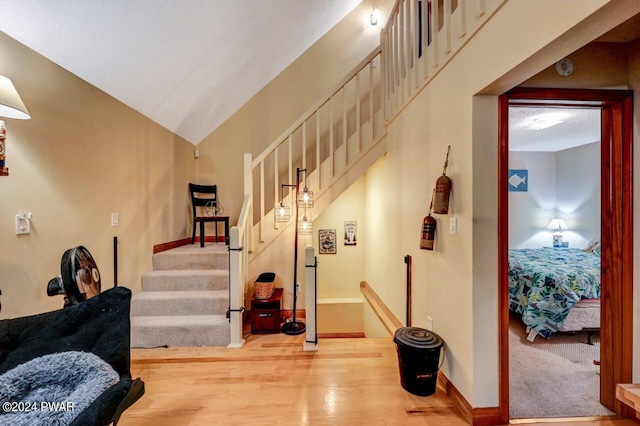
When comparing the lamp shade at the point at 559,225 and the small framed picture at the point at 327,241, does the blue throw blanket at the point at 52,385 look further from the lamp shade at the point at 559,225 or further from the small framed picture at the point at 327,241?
the lamp shade at the point at 559,225

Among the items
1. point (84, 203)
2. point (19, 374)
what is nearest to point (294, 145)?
point (84, 203)

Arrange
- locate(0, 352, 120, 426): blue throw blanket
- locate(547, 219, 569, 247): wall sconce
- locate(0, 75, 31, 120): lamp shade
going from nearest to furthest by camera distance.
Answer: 1. locate(0, 352, 120, 426): blue throw blanket
2. locate(0, 75, 31, 120): lamp shade
3. locate(547, 219, 569, 247): wall sconce

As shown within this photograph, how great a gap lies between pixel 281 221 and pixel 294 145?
66.8 inches

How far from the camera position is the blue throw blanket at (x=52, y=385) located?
1.05 m

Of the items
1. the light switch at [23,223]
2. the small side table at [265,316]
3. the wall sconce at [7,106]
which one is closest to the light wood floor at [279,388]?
the small side table at [265,316]

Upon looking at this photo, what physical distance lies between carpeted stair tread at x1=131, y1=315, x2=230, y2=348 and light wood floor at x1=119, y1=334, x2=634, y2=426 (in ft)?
0.24

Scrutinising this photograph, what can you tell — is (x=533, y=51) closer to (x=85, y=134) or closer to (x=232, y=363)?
(x=232, y=363)

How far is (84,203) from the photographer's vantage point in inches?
94.1

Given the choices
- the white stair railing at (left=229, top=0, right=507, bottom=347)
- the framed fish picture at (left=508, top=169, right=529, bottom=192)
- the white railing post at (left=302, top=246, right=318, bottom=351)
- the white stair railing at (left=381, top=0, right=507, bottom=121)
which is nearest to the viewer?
the white stair railing at (left=381, top=0, right=507, bottom=121)

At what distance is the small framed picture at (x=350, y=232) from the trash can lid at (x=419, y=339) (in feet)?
8.21

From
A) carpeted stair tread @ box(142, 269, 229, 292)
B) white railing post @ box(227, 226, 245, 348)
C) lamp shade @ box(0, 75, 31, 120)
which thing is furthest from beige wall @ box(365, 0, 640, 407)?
lamp shade @ box(0, 75, 31, 120)

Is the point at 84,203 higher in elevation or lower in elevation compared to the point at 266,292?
higher

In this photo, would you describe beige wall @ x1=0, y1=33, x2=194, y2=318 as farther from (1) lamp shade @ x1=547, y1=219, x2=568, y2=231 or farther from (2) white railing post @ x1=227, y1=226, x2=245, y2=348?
(1) lamp shade @ x1=547, y1=219, x2=568, y2=231

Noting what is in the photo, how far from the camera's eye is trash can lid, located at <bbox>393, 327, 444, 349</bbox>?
6.21 feet
